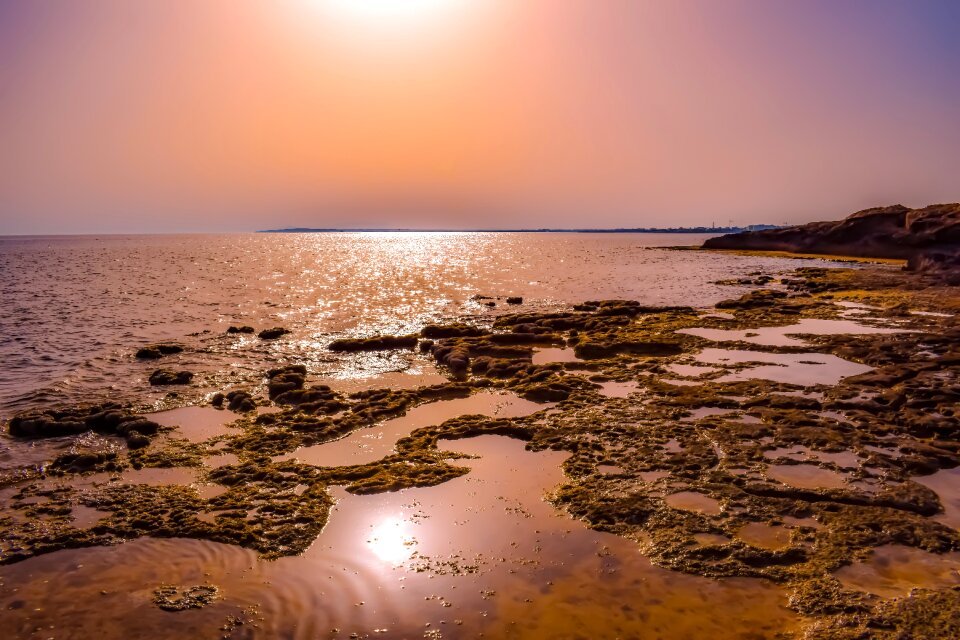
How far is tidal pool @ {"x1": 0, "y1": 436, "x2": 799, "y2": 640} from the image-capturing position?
18.0 ft

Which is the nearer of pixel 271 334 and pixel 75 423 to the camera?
pixel 75 423

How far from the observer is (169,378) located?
1570 cm

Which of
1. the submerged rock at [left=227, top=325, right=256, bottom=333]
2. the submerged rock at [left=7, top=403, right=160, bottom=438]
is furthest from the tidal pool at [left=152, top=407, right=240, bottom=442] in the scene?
the submerged rock at [left=227, top=325, right=256, bottom=333]

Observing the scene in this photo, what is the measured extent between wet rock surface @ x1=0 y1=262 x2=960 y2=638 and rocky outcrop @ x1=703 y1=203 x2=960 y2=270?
32063 millimetres

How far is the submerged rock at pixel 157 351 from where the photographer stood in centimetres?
1902

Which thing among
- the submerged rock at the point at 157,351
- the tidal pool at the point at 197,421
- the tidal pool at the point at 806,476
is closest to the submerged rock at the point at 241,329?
the submerged rock at the point at 157,351

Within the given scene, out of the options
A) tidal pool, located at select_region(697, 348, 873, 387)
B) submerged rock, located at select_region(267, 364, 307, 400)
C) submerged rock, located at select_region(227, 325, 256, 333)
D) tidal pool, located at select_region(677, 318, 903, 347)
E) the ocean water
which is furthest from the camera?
submerged rock, located at select_region(227, 325, 256, 333)

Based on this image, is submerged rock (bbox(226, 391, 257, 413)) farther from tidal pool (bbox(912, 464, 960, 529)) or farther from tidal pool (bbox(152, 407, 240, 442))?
tidal pool (bbox(912, 464, 960, 529))

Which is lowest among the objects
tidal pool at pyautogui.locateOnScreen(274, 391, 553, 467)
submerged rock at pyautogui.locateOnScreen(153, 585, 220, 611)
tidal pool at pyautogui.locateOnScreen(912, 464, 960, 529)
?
submerged rock at pyautogui.locateOnScreen(153, 585, 220, 611)

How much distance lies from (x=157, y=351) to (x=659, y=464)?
59.8 ft

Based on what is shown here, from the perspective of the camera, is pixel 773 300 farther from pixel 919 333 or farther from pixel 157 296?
pixel 157 296

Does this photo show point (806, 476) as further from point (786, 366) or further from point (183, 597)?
point (183, 597)

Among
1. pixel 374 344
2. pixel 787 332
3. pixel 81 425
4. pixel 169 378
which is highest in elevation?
pixel 787 332

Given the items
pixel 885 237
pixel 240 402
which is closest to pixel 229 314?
pixel 240 402
